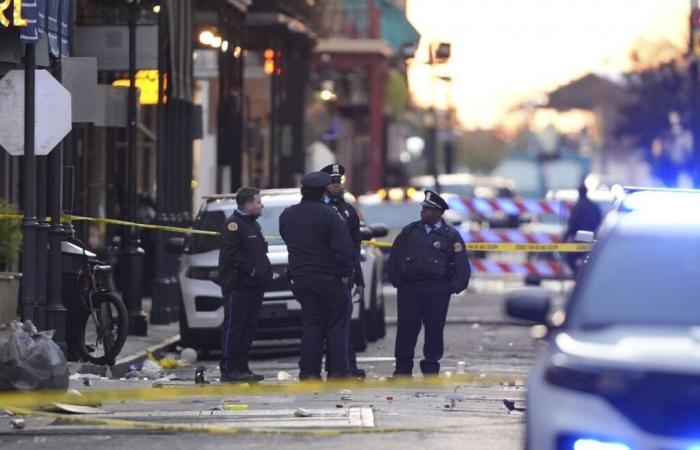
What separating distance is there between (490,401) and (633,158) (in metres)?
112

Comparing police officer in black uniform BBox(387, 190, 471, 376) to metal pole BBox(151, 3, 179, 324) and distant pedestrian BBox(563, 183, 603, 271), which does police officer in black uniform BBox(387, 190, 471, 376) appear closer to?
metal pole BBox(151, 3, 179, 324)

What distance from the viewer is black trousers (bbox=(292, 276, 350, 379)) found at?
15.3 metres

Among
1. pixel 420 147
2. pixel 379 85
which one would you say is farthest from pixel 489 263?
pixel 420 147

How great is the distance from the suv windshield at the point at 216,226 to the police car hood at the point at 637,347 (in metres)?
11.6

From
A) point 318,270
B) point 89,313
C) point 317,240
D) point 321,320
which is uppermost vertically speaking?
point 317,240

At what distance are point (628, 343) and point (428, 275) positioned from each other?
326 inches

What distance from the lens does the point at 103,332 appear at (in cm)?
1711

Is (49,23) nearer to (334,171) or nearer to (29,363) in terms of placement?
(334,171)

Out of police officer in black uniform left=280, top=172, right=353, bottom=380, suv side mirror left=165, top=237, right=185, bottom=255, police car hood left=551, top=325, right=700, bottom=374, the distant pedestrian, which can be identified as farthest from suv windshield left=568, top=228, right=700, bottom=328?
the distant pedestrian

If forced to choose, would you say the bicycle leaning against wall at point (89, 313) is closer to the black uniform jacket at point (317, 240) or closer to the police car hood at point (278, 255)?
the police car hood at point (278, 255)

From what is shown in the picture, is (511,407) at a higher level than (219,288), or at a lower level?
lower

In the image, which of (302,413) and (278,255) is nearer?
(302,413)

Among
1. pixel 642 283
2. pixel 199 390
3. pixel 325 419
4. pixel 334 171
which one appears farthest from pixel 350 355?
pixel 642 283

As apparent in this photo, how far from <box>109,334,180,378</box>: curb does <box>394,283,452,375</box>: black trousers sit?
2.67 meters
